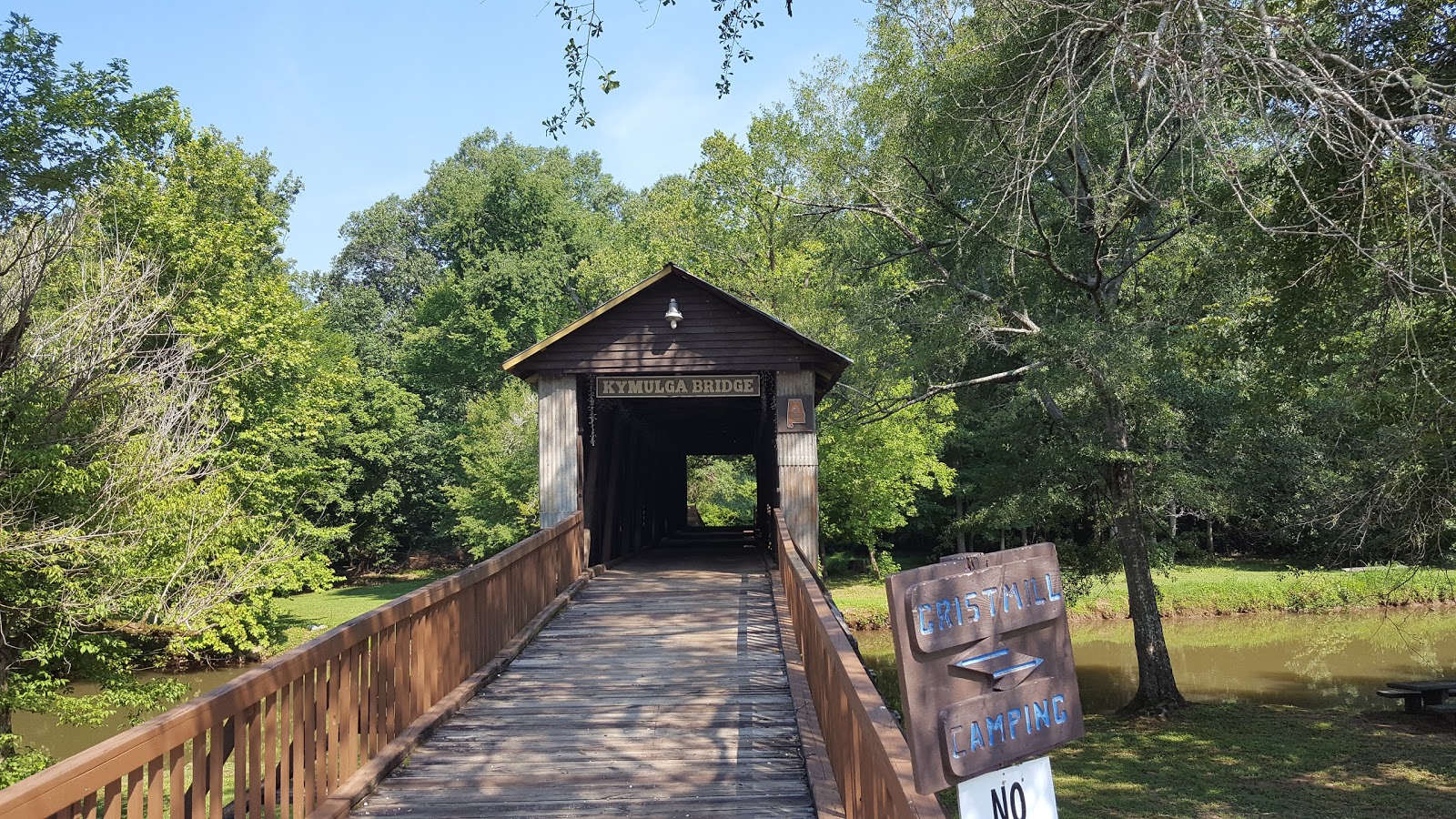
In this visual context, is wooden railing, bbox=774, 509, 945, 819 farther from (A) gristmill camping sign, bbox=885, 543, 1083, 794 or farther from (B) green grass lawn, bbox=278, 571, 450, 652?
(B) green grass lawn, bbox=278, 571, 450, 652

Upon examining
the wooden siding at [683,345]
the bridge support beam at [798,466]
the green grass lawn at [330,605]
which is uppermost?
the wooden siding at [683,345]

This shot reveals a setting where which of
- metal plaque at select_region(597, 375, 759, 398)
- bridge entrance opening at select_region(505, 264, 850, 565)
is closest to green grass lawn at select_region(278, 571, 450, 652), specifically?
bridge entrance opening at select_region(505, 264, 850, 565)

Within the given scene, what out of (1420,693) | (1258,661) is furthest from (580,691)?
(1258,661)

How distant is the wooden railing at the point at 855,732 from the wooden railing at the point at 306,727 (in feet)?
7.06

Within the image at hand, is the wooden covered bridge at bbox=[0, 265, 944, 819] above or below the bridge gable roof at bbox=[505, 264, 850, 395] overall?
below

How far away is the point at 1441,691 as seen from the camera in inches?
576

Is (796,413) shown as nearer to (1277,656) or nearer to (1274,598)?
(1277,656)

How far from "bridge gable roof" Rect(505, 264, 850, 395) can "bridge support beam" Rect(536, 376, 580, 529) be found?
0.22 metres

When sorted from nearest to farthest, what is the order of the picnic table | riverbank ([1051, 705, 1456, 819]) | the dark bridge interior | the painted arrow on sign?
the painted arrow on sign
riverbank ([1051, 705, 1456, 819])
the dark bridge interior
the picnic table

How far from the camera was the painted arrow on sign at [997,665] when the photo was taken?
2.52 m

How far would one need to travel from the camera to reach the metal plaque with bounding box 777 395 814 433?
13.1m

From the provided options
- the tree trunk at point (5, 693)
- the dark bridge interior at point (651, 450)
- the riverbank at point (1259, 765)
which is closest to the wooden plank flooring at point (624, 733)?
the dark bridge interior at point (651, 450)

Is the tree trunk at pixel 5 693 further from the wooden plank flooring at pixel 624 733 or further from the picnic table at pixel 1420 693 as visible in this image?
the picnic table at pixel 1420 693

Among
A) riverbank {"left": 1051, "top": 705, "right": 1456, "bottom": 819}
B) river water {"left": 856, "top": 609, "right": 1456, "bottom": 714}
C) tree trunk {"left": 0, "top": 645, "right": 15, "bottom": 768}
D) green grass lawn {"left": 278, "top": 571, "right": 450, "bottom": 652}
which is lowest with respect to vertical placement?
river water {"left": 856, "top": 609, "right": 1456, "bottom": 714}
